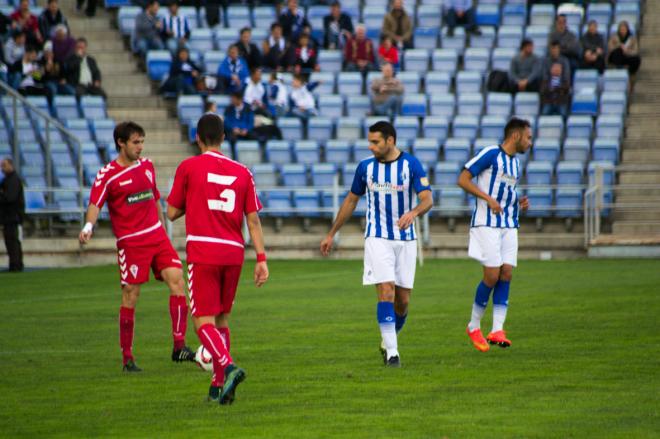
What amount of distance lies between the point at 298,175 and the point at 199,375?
16.4 meters

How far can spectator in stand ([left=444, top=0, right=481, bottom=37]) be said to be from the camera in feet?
98.1

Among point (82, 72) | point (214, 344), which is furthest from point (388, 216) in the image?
point (82, 72)

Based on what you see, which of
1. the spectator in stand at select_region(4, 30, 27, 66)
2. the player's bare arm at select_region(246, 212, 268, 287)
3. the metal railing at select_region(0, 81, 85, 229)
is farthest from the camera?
the spectator in stand at select_region(4, 30, 27, 66)

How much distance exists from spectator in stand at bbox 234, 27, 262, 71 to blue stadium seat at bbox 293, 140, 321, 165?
101 inches

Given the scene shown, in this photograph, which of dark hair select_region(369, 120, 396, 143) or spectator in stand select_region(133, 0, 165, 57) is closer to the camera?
dark hair select_region(369, 120, 396, 143)

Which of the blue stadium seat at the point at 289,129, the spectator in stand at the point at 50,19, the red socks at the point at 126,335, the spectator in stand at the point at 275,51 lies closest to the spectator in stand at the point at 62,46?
the spectator in stand at the point at 50,19

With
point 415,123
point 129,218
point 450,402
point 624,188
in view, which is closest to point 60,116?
point 415,123

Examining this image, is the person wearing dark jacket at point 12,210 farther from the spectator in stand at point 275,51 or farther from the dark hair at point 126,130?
the dark hair at point 126,130

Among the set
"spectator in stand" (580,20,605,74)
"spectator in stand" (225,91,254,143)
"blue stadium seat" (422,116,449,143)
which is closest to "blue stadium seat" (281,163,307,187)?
"spectator in stand" (225,91,254,143)

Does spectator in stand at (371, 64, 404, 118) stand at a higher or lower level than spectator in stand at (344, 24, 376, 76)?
lower

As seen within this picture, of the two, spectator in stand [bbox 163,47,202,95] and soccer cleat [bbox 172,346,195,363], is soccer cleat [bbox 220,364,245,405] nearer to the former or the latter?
soccer cleat [bbox 172,346,195,363]

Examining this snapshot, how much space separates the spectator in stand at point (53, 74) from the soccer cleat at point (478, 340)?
1803 cm

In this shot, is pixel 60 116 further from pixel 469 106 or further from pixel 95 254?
pixel 469 106

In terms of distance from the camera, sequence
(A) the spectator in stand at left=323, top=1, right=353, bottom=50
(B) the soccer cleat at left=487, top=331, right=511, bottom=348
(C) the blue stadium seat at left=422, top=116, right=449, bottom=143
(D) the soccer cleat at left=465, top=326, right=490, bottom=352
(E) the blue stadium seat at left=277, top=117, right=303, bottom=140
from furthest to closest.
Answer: (A) the spectator in stand at left=323, top=1, right=353, bottom=50 → (E) the blue stadium seat at left=277, top=117, right=303, bottom=140 → (C) the blue stadium seat at left=422, top=116, right=449, bottom=143 → (B) the soccer cleat at left=487, top=331, right=511, bottom=348 → (D) the soccer cleat at left=465, top=326, right=490, bottom=352
